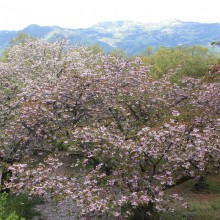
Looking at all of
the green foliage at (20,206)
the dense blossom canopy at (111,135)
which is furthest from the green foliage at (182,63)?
the green foliage at (20,206)

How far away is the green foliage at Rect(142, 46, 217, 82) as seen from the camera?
30.6m

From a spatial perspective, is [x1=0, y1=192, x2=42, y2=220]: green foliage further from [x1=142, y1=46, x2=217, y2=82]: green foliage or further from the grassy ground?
[x1=142, y1=46, x2=217, y2=82]: green foliage

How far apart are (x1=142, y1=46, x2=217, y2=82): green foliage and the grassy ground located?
25.5 feet

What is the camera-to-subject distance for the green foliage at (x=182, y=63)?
30575mm

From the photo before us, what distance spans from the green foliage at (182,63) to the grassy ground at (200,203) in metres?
7.76

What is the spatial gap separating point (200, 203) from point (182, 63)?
62.9ft

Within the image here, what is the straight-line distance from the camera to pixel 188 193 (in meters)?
19.1

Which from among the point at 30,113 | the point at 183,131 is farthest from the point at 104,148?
the point at 30,113

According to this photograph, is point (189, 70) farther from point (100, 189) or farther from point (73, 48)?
point (100, 189)

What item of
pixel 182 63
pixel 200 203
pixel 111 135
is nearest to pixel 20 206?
pixel 111 135

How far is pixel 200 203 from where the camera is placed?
1694cm

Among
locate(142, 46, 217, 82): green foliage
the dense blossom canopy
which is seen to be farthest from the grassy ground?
locate(142, 46, 217, 82): green foliage

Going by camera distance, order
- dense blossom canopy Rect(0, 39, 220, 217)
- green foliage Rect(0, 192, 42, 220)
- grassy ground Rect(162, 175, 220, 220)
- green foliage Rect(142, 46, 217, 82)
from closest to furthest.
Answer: dense blossom canopy Rect(0, 39, 220, 217) → green foliage Rect(0, 192, 42, 220) → grassy ground Rect(162, 175, 220, 220) → green foliage Rect(142, 46, 217, 82)

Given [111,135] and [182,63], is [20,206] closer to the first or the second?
[111,135]
